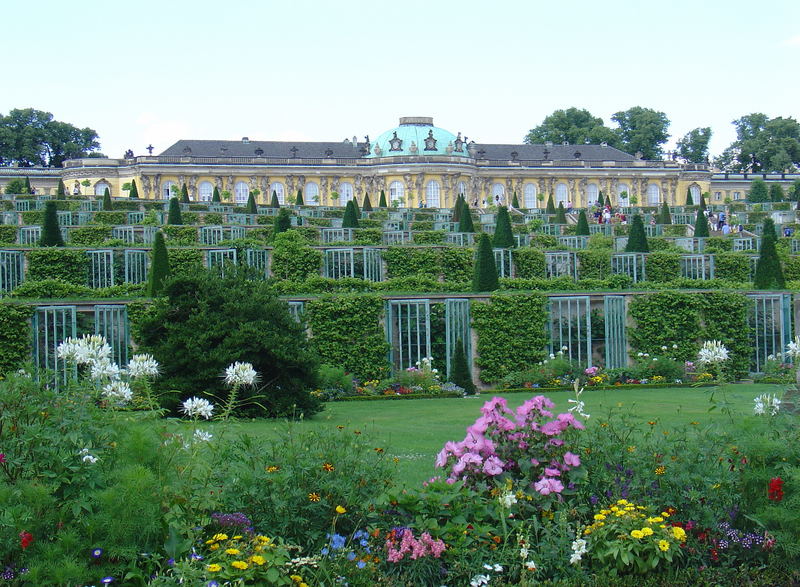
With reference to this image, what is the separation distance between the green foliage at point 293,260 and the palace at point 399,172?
166 feet

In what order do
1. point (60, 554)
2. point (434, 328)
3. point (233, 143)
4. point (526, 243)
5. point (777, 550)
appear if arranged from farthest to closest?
point (233, 143) < point (526, 243) < point (434, 328) < point (777, 550) < point (60, 554)

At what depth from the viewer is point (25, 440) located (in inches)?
236

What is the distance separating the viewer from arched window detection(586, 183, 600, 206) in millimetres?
83062

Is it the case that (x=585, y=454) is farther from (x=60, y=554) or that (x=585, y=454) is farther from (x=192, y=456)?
(x=60, y=554)

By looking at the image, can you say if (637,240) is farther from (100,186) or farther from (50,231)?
(100,186)

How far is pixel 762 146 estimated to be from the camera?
90.4 meters

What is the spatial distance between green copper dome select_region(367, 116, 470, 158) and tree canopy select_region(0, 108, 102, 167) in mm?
25213

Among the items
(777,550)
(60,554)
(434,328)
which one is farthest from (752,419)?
(434,328)

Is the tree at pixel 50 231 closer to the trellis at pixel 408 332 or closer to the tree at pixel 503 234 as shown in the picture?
the trellis at pixel 408 332

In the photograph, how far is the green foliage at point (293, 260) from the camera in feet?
78.2

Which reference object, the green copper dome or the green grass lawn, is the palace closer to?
the green copper dome

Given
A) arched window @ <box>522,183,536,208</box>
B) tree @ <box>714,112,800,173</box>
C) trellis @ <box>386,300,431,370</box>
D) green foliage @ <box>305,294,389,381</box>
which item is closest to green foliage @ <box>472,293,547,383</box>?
trellis @ <box>386,300,431,370</box>

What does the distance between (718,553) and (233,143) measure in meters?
77.7

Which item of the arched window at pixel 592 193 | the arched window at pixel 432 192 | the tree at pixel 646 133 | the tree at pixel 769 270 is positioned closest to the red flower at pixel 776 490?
the tree at pixel 769 270
